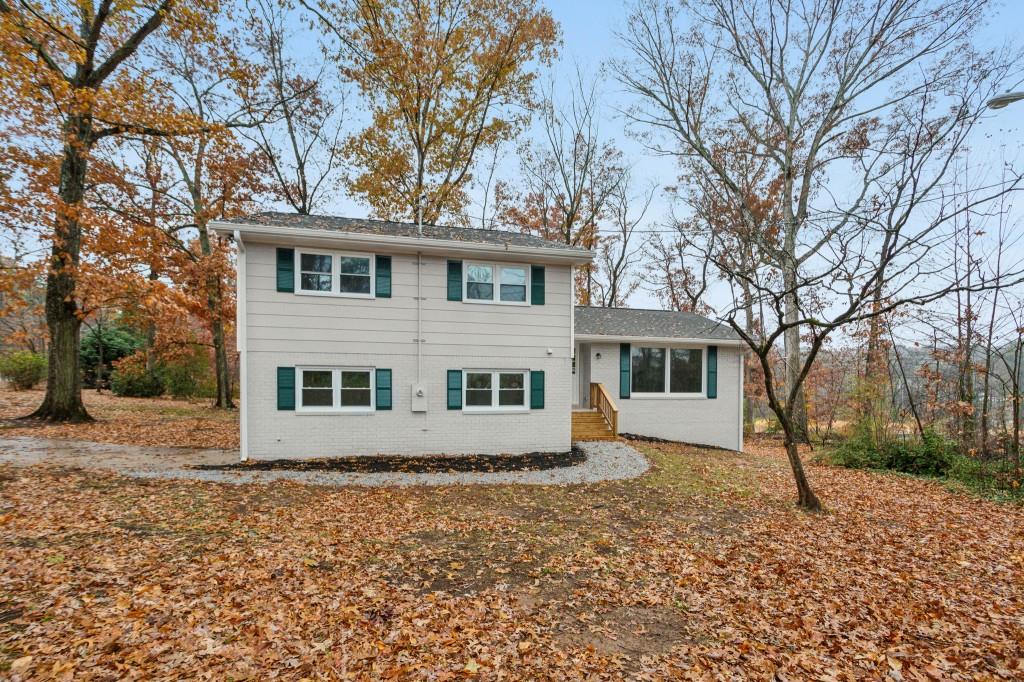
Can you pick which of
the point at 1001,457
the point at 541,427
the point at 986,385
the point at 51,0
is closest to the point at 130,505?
the point at 541,427

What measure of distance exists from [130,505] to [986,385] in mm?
16684

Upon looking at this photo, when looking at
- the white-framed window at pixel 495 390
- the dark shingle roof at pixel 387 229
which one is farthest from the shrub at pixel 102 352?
the white-framed window at pixel 495 390

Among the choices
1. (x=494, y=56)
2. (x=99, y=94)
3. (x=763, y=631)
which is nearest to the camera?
(x=763, y=631)

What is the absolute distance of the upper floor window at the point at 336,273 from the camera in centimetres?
1000

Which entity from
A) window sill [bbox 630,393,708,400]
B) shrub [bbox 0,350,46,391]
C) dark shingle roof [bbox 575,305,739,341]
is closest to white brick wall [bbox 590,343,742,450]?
window sill [bbox 630,393,708,400]

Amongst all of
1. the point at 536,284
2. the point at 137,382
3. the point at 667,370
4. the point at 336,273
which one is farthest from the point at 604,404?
the point at 137,382

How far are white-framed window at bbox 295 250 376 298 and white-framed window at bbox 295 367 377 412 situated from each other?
1.72 metres

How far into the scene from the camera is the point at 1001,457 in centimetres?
940

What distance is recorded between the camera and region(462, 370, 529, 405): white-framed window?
1096 centimetres

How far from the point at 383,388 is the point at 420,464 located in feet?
6.22

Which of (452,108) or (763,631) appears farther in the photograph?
(452,108)

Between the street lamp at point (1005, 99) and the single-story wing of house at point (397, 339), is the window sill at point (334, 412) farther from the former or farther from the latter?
the street lamp at point (1005, 99)

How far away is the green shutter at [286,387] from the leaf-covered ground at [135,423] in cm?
273

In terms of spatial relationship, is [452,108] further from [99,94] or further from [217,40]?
[99,94]
